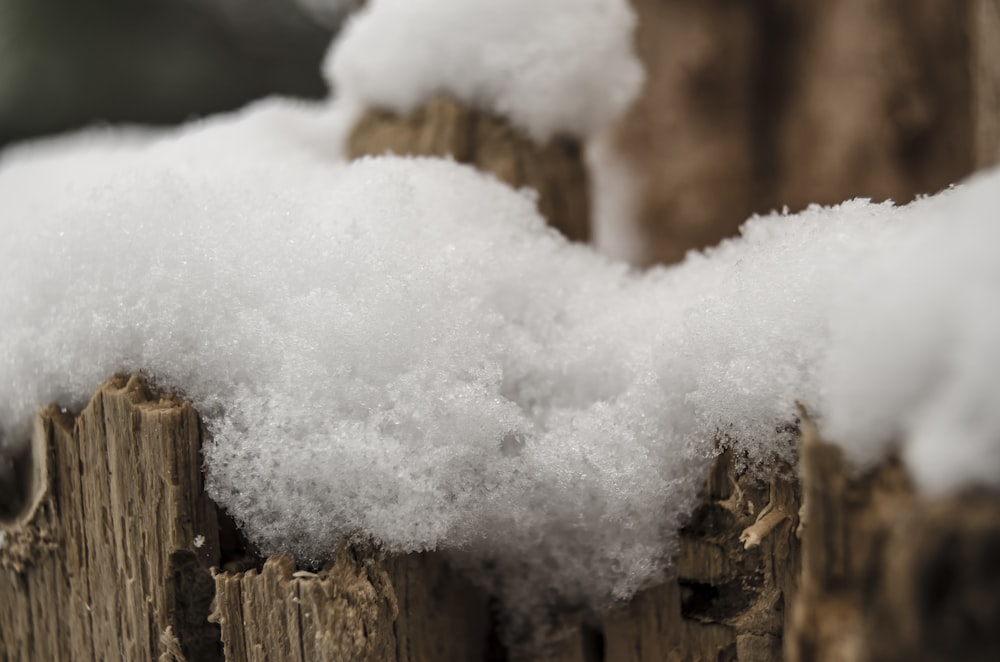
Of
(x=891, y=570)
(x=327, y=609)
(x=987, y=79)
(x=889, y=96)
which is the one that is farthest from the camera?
(x=889, y=96)

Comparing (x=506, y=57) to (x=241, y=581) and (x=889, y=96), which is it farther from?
(x=889, y=96)

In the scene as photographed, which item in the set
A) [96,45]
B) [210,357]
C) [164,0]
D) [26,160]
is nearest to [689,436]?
[210,357]

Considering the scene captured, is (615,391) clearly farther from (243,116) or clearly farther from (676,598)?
(243,116)

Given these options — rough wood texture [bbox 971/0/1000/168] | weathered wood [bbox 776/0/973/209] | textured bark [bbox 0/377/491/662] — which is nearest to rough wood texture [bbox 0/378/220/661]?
textured bark [bbox 0/377/491/662]

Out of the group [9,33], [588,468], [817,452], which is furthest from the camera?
[9,33]

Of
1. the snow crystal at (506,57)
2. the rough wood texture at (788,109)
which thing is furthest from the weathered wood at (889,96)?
the snow crystal at (506,57)

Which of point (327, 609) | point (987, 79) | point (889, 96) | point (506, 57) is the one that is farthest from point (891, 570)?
point (889, 96)

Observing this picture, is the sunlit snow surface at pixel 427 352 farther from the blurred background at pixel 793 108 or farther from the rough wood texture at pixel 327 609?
the blurred background at pixel 793 108
